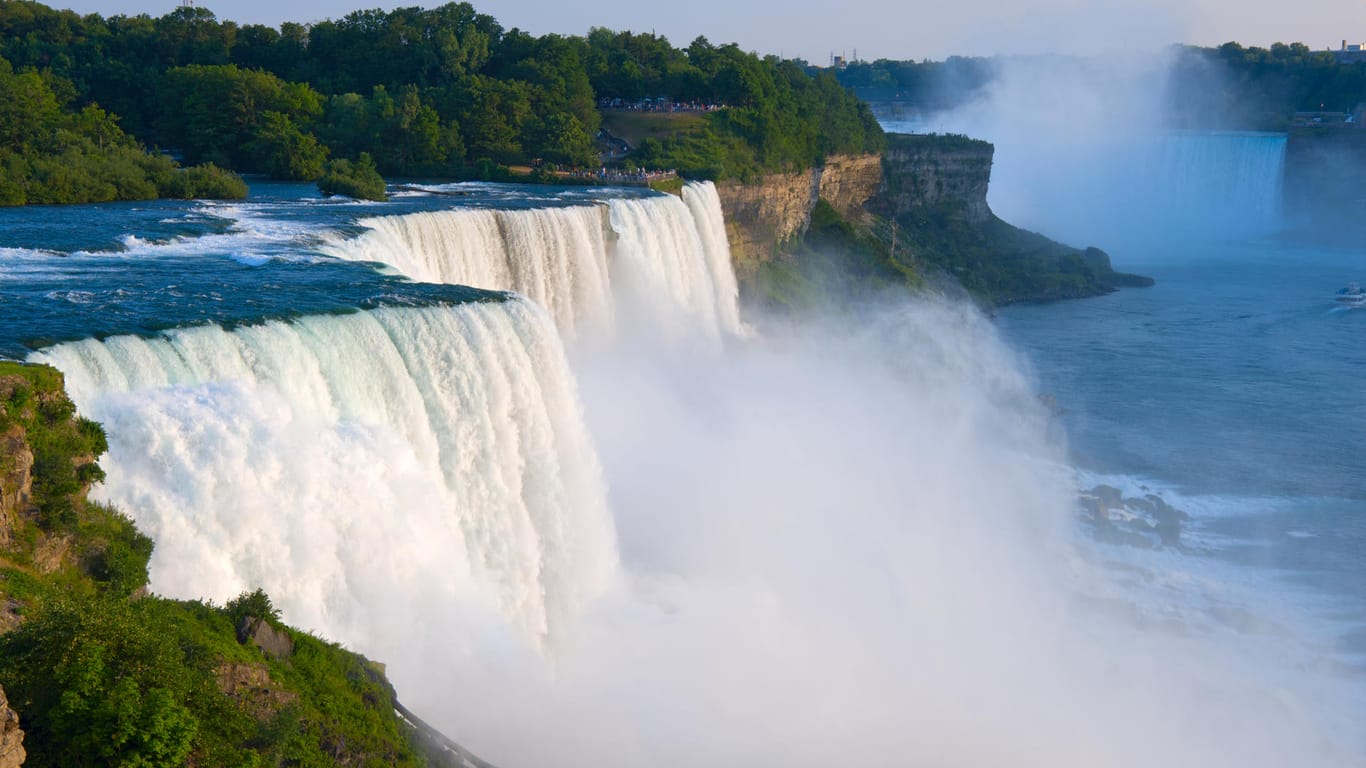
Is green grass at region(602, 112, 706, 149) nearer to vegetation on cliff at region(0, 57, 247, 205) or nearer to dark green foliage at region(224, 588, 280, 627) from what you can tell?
vegetation on cliff at region(0, 57, 247, 205)

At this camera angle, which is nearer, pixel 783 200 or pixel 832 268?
pixel 783 200

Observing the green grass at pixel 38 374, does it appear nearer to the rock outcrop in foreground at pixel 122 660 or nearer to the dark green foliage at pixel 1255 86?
the rock outcrop in foreground at pixel 122 660

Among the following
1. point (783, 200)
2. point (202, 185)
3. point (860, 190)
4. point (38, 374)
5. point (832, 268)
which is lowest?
point (832, 268)

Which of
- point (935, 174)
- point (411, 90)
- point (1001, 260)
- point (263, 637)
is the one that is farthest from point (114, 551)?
point (935, 174)

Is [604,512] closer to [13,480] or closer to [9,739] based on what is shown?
[13,480]

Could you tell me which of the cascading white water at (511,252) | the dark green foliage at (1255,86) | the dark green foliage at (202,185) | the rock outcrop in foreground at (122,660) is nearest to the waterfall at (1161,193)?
the dark green foliage at (1255,86)

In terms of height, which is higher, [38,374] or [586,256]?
[38,374]

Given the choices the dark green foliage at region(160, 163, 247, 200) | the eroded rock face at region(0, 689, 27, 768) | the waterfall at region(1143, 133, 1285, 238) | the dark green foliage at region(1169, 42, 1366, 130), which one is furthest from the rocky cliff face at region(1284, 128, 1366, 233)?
the eroded rock face at region(0, 689, 27, 768)
